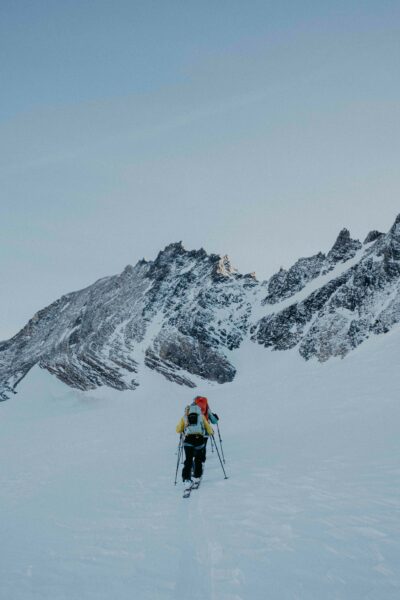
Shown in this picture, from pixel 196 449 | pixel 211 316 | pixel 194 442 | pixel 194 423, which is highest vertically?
pixel 211 316

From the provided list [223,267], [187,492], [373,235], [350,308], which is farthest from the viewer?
[223,267]

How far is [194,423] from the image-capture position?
10.4 meters

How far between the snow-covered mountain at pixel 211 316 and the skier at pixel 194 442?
41.9 metres

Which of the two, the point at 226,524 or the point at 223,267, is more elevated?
the point at 223,267

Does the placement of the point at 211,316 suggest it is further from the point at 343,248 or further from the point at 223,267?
the point at 343,248

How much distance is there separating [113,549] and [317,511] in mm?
3292

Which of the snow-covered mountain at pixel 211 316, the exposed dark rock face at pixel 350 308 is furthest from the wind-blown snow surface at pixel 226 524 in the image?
the snow-covered mountain at pixel 211 316

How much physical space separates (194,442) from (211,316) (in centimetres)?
6172

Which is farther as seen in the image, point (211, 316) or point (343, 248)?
point (211, 316)

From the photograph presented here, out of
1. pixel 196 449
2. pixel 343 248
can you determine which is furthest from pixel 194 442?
pixel 343 248

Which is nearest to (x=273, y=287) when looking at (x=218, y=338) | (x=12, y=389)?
(x=218, y=338)

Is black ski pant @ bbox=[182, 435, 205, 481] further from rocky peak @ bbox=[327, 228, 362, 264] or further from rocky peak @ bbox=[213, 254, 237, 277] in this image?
rocky peak @ bbox=[213, 254, 237, 277]

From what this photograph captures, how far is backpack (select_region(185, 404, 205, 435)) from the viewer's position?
33.8 ft

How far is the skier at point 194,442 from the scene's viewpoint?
9.80m
